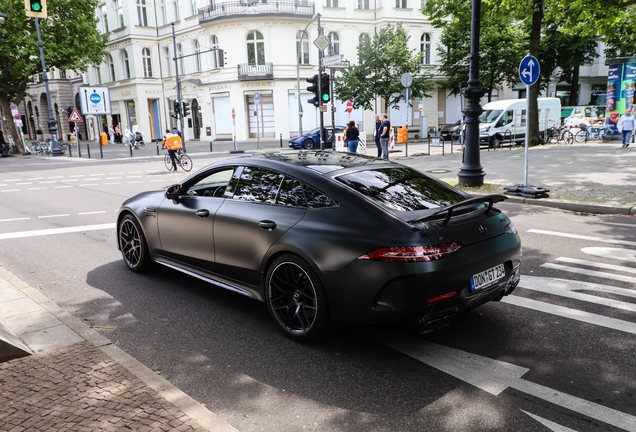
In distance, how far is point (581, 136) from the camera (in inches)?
973

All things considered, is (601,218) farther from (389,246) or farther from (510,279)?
(389,246)

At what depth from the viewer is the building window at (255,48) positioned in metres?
40.5

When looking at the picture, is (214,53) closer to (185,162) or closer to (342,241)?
(185,162)

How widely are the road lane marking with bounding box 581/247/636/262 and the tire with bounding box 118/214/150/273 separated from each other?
18.1 ft

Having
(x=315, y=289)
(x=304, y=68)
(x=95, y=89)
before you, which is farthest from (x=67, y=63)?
(x=315, y=289)

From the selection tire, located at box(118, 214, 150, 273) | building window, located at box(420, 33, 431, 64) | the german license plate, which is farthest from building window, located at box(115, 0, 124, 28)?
the german license plate

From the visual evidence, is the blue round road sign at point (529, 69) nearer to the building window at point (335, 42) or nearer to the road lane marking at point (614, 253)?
the road lane marking at point (614, 253)

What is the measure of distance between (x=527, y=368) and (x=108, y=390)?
2.84 m

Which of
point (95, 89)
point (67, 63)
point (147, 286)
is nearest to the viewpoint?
point (147, 286)

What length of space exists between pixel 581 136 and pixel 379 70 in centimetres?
1675

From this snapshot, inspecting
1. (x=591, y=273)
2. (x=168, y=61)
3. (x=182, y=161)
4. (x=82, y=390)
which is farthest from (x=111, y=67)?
(x=82, y=390)

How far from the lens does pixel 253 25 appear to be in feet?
132

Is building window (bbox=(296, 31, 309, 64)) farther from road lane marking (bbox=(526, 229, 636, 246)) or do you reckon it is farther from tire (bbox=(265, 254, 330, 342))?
tire (bbox=(265, 254, 330, 342))

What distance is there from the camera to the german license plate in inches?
143
